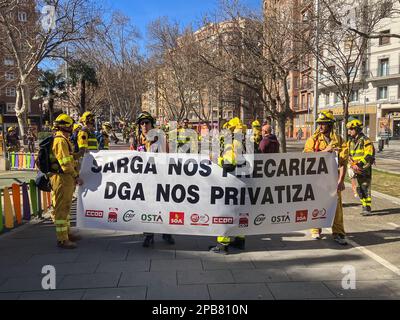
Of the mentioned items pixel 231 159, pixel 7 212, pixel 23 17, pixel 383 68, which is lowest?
pixel 7 212

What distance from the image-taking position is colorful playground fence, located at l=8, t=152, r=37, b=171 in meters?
16.6

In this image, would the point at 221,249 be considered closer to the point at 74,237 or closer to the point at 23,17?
the point at 74,237

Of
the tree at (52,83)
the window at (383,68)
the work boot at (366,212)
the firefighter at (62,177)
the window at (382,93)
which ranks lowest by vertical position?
the work boot at (366,212)

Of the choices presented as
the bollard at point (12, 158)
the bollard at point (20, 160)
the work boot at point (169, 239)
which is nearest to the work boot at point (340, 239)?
the work boot at point (169, 239)

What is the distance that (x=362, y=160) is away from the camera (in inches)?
317

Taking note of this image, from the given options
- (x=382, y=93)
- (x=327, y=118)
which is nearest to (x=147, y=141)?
(x=327, y=118)

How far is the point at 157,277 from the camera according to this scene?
184 inches

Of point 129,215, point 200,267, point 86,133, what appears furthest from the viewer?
point 86,133

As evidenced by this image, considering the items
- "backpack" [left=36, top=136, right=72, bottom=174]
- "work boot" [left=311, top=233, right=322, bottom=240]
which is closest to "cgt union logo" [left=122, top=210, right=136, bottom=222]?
"backpack" [left=36, top=136, right=72, bottom=174]

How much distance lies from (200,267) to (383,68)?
4761 cm

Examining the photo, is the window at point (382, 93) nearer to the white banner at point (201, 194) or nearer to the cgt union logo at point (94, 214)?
the white banner at point (201, 194)

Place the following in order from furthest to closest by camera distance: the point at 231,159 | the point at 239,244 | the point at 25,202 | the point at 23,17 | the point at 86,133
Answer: the point at 23,17 < the point at 86,133 < the point at 25,202 < the point at 239,244 < the point at 231,159

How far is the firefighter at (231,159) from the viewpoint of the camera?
17.8 feet
